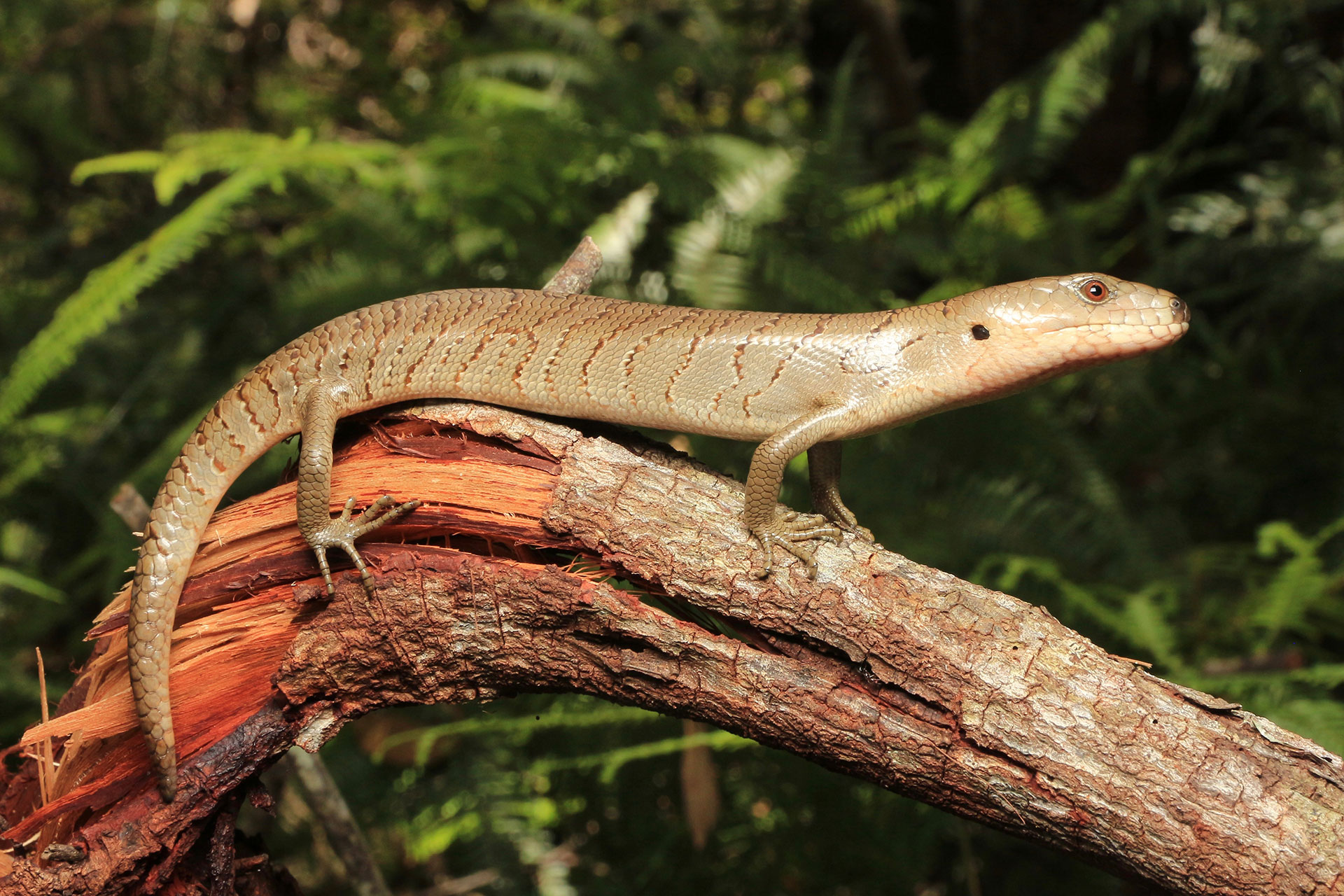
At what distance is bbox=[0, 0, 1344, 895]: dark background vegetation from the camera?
427 centimetres

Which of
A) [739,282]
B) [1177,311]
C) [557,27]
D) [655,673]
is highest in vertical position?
[557,27]

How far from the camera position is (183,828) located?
2.28 meters

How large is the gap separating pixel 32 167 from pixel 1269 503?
29.7 ft

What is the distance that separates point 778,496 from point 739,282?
2.46 metres

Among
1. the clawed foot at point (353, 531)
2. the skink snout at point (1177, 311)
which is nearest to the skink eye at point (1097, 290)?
the skink snout at point (1177, 311)

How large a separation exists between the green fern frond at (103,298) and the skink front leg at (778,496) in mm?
2958

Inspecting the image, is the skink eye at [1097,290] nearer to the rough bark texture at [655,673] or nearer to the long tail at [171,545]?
the rough bark texture at [655,673]

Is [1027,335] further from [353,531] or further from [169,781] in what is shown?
[169,781]

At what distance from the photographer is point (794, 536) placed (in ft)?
7.62

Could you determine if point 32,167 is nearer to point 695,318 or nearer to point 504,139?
point 504,139

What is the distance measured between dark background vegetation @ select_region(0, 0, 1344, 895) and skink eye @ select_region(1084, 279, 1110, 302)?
4.58 feet

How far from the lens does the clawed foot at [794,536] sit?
2.24 metres

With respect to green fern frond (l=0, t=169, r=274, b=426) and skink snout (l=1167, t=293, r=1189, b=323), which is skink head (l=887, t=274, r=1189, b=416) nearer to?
skink snout (l=1167, t=293, r=1189, b=323)

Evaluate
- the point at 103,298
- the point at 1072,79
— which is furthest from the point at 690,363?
the point at 1072,79
